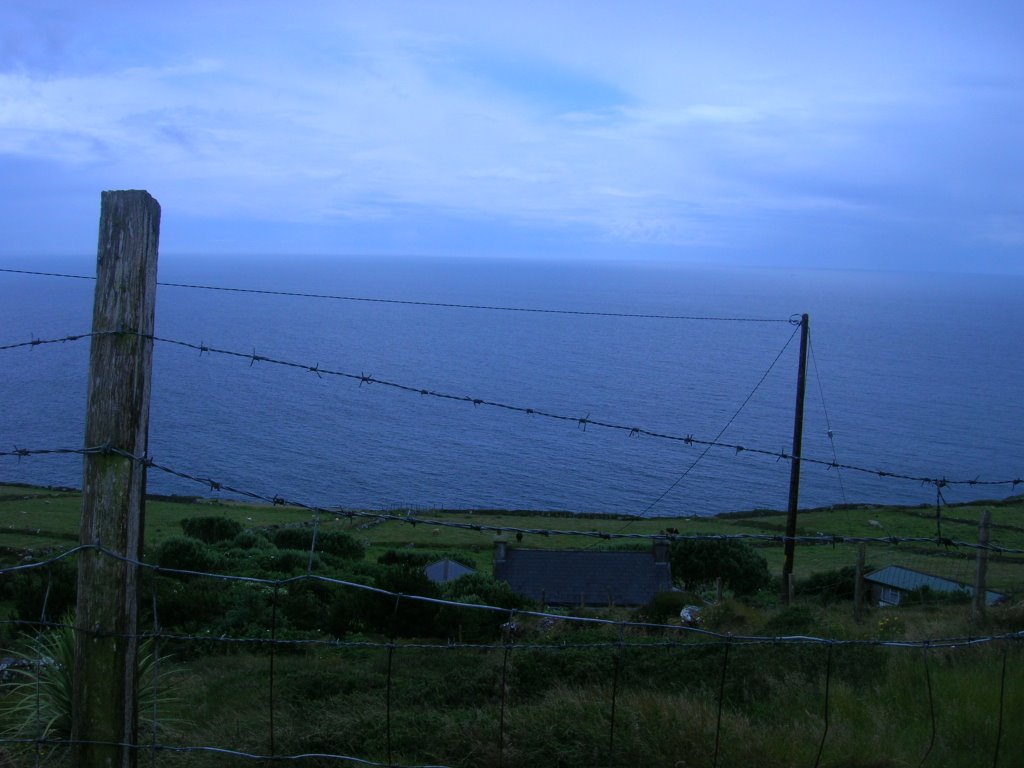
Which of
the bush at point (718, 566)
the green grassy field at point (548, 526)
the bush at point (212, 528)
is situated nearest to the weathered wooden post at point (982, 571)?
the bush at point (718, 566)

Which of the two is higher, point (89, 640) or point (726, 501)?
point (89, 640)

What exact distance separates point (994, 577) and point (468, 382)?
47.6 meters

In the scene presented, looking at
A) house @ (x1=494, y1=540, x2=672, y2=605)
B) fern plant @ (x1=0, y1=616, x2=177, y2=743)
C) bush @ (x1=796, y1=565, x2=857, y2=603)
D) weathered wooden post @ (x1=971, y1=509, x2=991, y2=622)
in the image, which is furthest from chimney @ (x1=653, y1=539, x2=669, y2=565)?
fern plant @ (x1=0, y1=616, x2=177, y2=743)

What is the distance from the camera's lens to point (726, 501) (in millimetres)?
47750

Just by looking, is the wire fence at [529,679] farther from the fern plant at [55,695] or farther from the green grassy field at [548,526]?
the green grassy field at [548,526]

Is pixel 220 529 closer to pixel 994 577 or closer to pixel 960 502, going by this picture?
pixel 994 577

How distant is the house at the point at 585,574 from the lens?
24938 mm

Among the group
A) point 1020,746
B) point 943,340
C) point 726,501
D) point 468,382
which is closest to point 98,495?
point 1020,746

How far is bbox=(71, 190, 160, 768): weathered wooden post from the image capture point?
4.23 meters

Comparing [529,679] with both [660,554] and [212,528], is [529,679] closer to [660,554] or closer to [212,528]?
[660,554]

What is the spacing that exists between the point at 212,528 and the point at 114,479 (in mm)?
32173

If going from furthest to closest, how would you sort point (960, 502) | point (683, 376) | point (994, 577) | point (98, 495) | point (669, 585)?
1. point (683, 376)
2. point (960, 502)
3. point (994, 577)
4. point (669, 585)
5. point (98, 495)

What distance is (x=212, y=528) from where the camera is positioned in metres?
34.6

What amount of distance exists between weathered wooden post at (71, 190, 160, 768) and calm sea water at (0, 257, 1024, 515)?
12.3m
